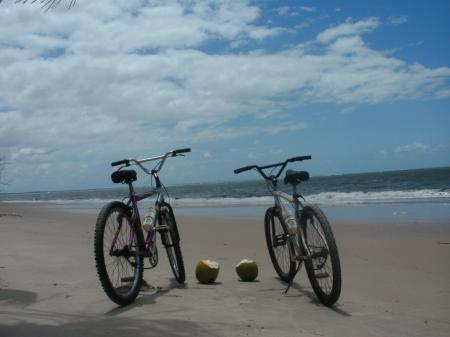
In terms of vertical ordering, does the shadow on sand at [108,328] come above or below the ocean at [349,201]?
above

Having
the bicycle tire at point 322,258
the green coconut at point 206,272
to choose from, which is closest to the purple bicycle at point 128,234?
the green coconut at point 206,272

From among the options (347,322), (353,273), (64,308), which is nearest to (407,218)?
(353,273)

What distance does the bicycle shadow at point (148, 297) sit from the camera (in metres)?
3.81

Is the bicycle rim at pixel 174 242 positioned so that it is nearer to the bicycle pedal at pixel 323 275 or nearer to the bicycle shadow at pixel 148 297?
the bicycle shadow at pixel 148 297

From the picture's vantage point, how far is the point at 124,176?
4527 mm

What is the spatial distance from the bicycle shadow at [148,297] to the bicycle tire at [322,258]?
4.63 feet

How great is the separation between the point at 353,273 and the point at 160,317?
3063 mm

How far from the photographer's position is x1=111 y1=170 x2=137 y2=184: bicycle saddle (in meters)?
4.52

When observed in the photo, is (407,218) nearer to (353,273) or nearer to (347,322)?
(353,273)

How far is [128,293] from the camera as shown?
412 cm

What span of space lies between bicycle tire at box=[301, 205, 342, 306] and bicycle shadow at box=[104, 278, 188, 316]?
4.63 feet

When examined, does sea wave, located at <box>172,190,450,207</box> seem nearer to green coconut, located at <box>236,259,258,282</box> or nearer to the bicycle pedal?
green coconut, located at <box>236,259,258,282</box>

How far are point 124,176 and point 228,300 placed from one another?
1504 mm

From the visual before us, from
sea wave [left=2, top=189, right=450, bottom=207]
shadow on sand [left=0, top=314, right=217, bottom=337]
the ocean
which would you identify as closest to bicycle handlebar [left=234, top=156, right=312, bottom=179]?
the ocean
